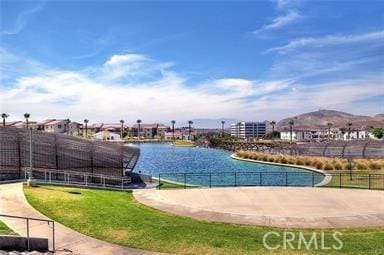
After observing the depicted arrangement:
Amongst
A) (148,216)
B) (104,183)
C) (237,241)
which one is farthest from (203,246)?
(104,183)

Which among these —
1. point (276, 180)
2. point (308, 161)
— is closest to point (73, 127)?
point (308, 161)

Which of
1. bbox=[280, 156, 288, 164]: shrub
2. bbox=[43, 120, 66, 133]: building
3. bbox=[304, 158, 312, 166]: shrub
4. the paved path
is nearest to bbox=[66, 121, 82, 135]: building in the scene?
bbox=[43, 120, 66, 133]: building

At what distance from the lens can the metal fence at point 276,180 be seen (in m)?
28.5

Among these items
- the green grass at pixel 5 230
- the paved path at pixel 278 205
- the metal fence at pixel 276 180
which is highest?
the green grass at pixel 5 230

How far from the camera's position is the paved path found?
54.1ft

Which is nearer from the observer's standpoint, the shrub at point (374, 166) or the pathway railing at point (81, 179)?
the pathway railing at point (81, 179)

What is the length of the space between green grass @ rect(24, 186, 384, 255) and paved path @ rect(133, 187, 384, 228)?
1.01 m

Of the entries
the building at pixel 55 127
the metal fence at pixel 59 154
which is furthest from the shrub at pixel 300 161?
the building at pixel 55 127

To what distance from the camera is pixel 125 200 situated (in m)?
20.4

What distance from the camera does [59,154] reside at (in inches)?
1091

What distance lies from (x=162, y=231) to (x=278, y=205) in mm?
7316

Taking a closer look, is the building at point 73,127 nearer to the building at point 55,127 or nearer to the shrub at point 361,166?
the building at point 55,127

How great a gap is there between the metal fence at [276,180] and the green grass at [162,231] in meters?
10.4

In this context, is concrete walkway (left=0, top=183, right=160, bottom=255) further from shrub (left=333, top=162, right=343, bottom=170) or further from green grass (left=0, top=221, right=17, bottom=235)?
shrub (left=333, top=162, right=343, bottom=170)
